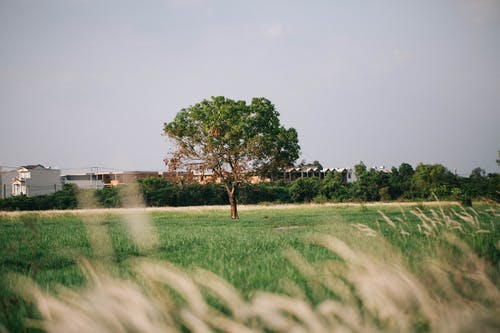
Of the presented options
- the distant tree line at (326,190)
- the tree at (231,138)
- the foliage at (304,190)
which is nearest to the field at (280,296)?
the tree at (231,138)

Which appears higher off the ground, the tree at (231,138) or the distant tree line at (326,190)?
the tree at (231,138)

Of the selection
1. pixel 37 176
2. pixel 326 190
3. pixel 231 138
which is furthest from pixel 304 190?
pixel 37 176

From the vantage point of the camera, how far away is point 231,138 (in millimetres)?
28500

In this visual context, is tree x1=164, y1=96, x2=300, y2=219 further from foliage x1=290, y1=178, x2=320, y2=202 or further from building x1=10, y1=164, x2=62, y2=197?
building x1=10, y1=164, x2=62, y2=197

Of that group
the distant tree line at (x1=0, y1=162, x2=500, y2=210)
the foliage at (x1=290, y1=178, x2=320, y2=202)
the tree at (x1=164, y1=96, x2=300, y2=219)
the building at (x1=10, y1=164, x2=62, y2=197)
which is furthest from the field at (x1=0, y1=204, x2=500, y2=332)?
the building at (x1=10, y1=164, x2=62, y2=197)

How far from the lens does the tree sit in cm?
2844

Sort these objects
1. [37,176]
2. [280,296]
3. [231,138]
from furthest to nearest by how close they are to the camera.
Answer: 1. [37,176]
2. [231,138]
3. [280,296]

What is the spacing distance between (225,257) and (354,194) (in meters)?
47.6

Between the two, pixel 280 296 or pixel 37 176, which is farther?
pixel 37 176

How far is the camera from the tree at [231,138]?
2844 cm

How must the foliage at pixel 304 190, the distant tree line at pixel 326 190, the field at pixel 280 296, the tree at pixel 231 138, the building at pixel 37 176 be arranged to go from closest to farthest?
the field at pixel 280 296, the tree at pixel 231 138, the distant tree line at pixel 326 190, the foliage at pixel 304 190, the building at pixel 37 176

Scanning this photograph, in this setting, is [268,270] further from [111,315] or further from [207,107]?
[207,107]

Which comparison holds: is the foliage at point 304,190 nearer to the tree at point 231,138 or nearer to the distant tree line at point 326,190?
the distant tree line at point 326,190

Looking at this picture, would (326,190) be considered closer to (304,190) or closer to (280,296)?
(304,190)
